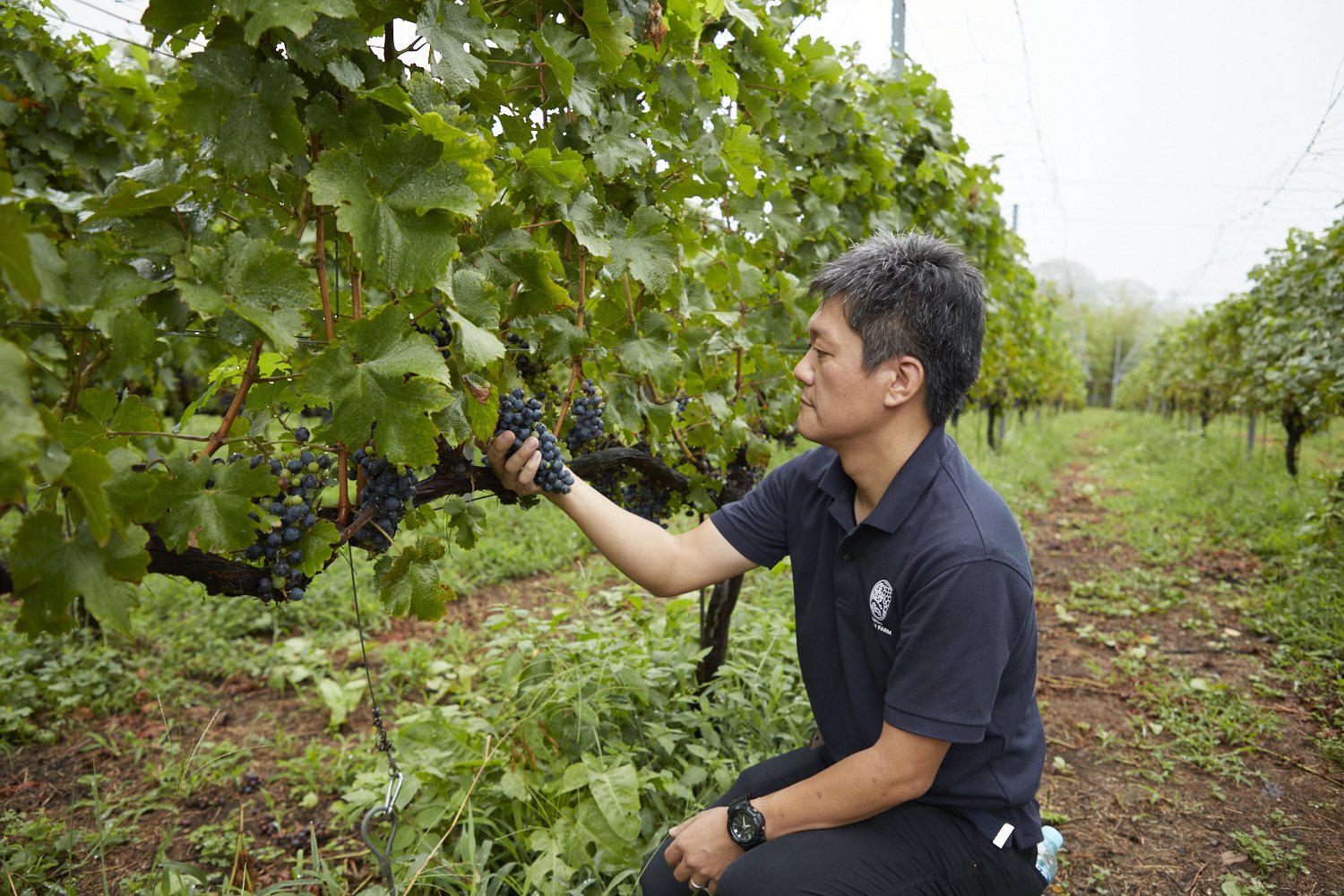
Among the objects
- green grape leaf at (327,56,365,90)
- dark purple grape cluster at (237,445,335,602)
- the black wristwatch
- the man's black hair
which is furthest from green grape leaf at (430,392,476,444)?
the black wristwatch

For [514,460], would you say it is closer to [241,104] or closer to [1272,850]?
[241,104]

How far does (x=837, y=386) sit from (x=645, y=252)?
57cm

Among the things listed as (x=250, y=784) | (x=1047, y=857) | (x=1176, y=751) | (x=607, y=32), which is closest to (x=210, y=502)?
(x=607, y=32)

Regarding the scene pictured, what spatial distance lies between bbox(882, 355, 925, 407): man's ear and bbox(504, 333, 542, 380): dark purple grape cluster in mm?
861

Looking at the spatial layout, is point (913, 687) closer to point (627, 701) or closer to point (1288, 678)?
point (627, 701)

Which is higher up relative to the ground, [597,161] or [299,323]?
[597,161]

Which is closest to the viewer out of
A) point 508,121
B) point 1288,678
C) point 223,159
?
point 223,159

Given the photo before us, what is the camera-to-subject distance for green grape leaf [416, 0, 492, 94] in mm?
1377

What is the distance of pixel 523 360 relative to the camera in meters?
2.08

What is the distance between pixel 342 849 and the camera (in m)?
2.83

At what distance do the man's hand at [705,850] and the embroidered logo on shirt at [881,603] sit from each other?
571 mm

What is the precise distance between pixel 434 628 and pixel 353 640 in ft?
1.51

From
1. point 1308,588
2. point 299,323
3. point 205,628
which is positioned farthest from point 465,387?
point 1308,588

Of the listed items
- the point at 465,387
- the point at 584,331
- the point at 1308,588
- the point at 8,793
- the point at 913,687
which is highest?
the point at 584,331
